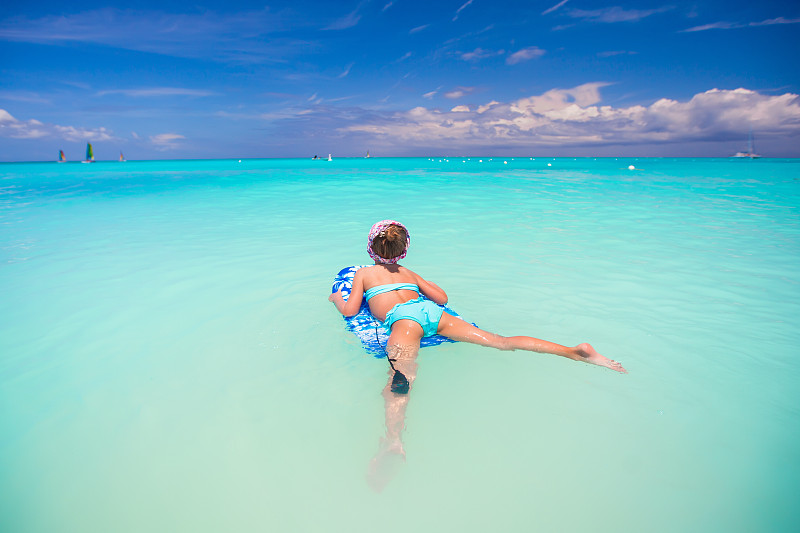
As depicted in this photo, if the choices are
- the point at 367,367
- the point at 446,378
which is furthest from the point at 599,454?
the point at 367,367

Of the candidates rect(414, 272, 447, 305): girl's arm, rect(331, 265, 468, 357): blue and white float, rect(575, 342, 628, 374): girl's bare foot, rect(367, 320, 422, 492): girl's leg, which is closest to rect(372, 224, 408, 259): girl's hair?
rect(414, 272, 447, 305): girl's arm

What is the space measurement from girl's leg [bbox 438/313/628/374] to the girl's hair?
2.80 ft

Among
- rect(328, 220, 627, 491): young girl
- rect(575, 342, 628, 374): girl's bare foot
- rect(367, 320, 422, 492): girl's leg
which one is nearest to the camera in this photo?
rect(367, 320, 422, 492): girl's leg

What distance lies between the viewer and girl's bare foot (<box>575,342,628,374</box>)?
124 inches

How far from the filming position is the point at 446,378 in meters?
3.12

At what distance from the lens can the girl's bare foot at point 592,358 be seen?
3.16 meters

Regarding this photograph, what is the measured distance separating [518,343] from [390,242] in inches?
59.8

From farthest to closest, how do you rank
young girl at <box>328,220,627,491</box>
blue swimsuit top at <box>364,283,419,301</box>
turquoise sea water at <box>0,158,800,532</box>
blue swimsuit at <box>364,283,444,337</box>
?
blue swimsuit top at <box>364,283,419,301</box>, blue swimsuit at <box>364,283,444,337</box>, young girl at <box>328,220,627,491</box>, turquoise sea water at <box>0,158,800,532</box>

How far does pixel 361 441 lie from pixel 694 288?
4.96 meters

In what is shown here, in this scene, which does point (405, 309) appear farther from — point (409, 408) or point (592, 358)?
point (592, 358)

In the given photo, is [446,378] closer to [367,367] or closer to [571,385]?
[367,367]

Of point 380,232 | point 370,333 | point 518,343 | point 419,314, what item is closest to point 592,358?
point 518,343

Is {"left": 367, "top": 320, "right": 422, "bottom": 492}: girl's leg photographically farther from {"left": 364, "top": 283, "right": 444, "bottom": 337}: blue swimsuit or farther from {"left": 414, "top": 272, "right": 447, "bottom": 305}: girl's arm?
{"left": 414, "top": 272, "right": 447, "bottom": 305}: girl's arm

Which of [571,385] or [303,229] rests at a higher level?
[303,229]
